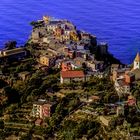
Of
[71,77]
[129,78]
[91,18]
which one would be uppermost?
[91,18]

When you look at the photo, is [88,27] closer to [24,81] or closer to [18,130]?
[24,81]

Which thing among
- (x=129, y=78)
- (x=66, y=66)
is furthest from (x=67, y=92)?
(x=129, y=78)

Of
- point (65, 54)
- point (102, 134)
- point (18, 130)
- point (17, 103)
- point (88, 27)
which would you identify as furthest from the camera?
point (88, 27)

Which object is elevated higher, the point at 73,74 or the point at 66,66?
the point at 66,66

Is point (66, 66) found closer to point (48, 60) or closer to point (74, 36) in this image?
point (48, 60)

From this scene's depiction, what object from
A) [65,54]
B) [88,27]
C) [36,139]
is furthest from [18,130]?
[88,27]

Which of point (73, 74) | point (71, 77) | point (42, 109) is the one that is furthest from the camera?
point (73, 74)

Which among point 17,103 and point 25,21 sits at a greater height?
point 25,21

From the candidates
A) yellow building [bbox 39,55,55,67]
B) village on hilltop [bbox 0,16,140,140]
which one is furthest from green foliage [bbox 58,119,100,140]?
yellow building [bbox 39,55,55,67]

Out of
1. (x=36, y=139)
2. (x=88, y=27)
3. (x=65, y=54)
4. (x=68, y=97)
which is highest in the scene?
(x=88, y=27)

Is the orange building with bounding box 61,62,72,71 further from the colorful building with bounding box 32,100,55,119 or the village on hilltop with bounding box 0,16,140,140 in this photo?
the colorful building with bounding box 32,100,55,119
